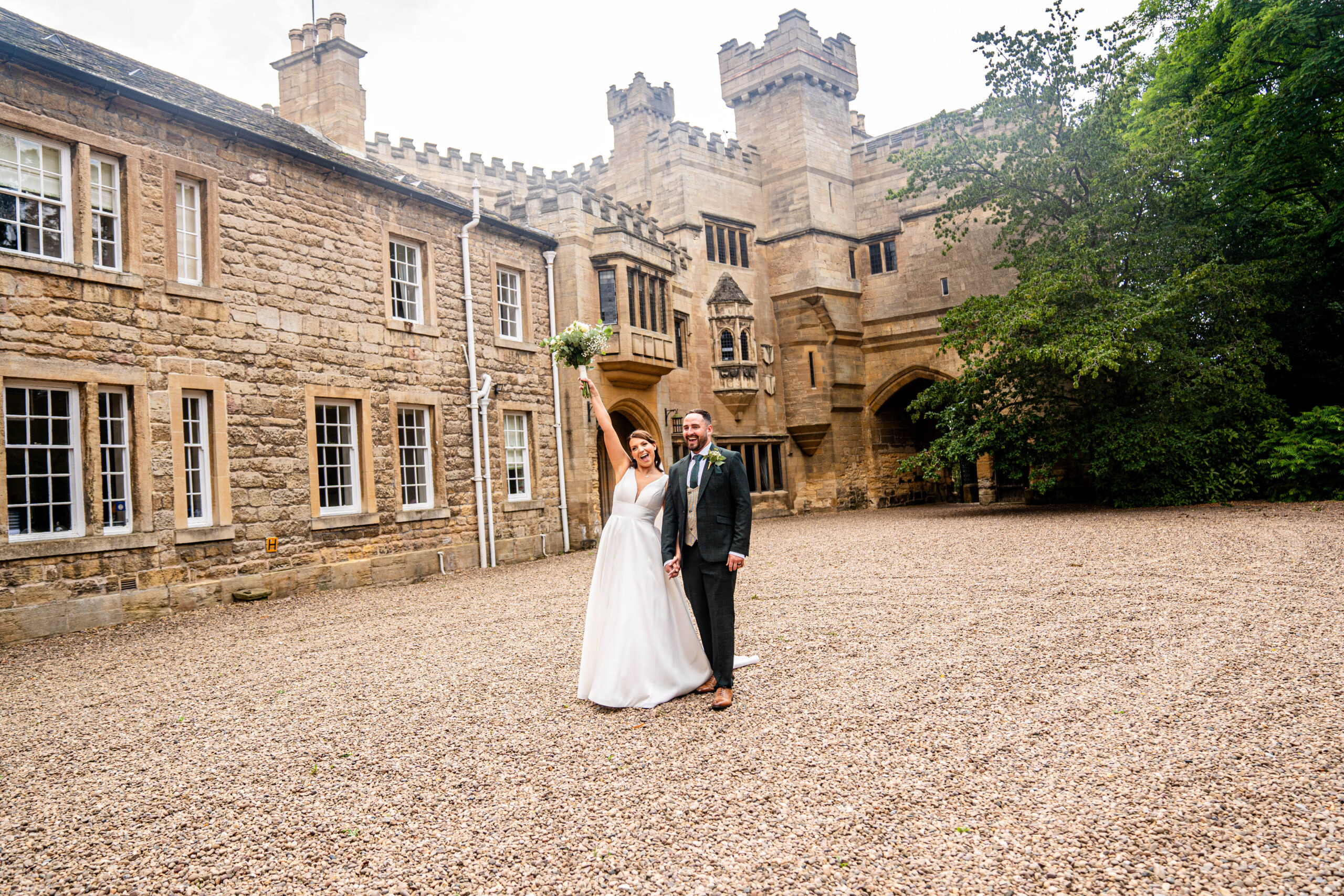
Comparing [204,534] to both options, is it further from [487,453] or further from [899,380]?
[899,380]

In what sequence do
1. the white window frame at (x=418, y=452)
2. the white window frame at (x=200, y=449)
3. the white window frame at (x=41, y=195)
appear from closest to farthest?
the white window frame at (x=41, y=195), the white window frame at (x=200, y=449), the white window frame at (x=418, y=452)

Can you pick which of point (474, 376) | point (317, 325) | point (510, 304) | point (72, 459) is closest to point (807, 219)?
point (510, 304)

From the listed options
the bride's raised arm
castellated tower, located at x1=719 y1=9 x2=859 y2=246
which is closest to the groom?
the bride's raised arm

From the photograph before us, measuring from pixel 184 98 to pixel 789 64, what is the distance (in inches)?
732

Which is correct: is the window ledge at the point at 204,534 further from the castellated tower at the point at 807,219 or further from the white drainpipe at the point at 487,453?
the castellated tower at the point at 807,219

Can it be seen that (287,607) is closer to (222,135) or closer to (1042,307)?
(222,135)

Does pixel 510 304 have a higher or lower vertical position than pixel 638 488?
higher

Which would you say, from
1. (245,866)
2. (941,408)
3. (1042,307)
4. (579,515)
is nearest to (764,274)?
(941,408)

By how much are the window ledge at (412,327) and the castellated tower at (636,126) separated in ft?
40.1

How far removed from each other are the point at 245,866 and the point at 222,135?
10123mm

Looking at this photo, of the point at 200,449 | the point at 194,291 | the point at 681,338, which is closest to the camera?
the point at 194,291

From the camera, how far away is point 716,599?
195 inches

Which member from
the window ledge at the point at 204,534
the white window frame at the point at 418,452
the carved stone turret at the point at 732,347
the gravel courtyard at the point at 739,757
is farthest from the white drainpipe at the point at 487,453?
the carved stone turret at the point at 732,347

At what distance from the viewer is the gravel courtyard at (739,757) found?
9.57ft
